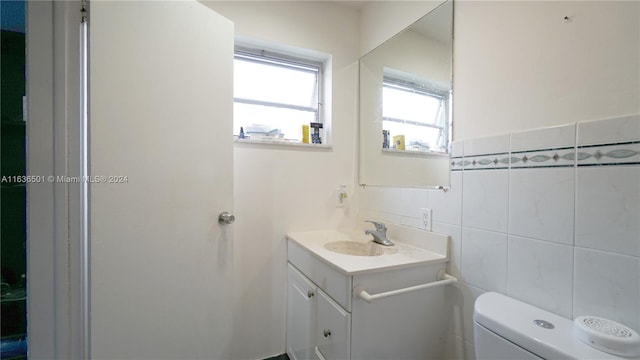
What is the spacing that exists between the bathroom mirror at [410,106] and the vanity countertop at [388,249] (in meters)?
0.28

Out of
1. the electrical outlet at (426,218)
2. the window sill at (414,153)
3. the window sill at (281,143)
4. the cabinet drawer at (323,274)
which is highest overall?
the window sill at (281,143)

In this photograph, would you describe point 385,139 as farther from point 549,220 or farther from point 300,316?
point 300,316

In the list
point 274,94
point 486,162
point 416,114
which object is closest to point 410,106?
point 416,114

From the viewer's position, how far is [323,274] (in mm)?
1348

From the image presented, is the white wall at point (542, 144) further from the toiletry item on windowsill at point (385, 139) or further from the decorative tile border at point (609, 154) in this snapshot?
the toiletry item on windowsill at point (385, 139)

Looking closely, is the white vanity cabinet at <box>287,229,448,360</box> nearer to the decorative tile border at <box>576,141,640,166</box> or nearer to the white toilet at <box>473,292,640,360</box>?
the white toilet at <box>473,292,640,360</box>

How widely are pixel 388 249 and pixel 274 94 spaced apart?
1.26m

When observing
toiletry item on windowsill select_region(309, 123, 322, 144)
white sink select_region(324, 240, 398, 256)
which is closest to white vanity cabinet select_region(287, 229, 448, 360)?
white sink select_region(324, 240, 398, 256)

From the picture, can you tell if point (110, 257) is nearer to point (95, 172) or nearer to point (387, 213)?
point (95, 172)

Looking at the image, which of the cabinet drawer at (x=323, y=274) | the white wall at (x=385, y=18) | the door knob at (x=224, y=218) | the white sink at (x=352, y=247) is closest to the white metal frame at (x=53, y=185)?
the door knob at (x=224, y=218)

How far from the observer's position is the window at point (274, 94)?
1813 millimetres

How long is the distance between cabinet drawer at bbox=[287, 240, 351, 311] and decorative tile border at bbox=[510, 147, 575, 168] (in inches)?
31.7

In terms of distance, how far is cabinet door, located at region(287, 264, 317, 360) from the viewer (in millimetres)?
1461

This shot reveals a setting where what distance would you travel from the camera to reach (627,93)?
82 centimetres
